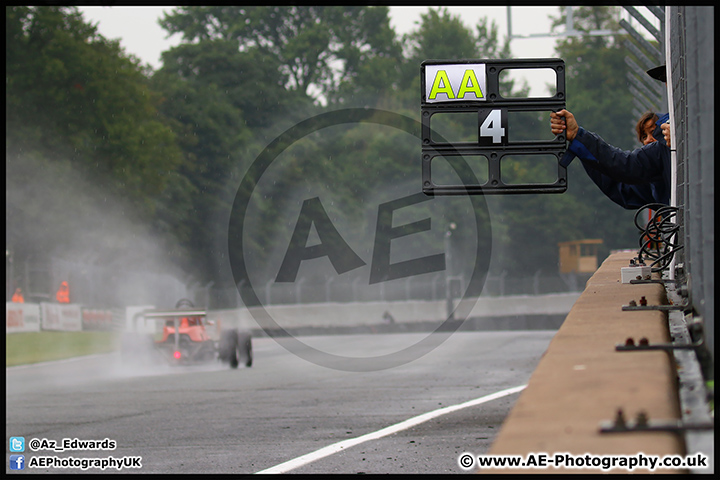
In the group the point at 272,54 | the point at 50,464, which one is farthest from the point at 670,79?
the point at 272,54

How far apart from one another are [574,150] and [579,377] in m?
3.50

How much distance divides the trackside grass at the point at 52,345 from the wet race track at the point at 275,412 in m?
3.24

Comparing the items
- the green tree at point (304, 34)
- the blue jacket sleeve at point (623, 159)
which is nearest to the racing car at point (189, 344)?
the blue jacket sleeve at point (623, 159)

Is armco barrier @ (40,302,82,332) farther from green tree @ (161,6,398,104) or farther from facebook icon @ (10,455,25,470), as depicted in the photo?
green tree @ (161,6,398,104)

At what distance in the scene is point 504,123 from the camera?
7.58 m

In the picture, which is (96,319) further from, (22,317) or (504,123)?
(504,123)

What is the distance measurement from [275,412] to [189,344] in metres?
7.25

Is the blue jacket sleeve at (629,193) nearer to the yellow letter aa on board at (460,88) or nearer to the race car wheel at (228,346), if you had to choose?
the yellow letter aa on board at (460,88)

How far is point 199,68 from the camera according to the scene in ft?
186

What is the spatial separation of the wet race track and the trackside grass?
3.24m

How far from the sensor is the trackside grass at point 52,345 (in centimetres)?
2544

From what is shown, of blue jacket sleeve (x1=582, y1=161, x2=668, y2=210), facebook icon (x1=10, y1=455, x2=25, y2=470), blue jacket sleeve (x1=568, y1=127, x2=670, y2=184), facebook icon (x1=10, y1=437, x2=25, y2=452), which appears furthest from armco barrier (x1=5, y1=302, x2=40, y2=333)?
blue jacket sleeve (x1=568, y1=127, x2=670, y2=184)

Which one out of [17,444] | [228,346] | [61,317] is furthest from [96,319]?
[17,444]

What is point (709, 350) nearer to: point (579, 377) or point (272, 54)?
point (579, 377)
